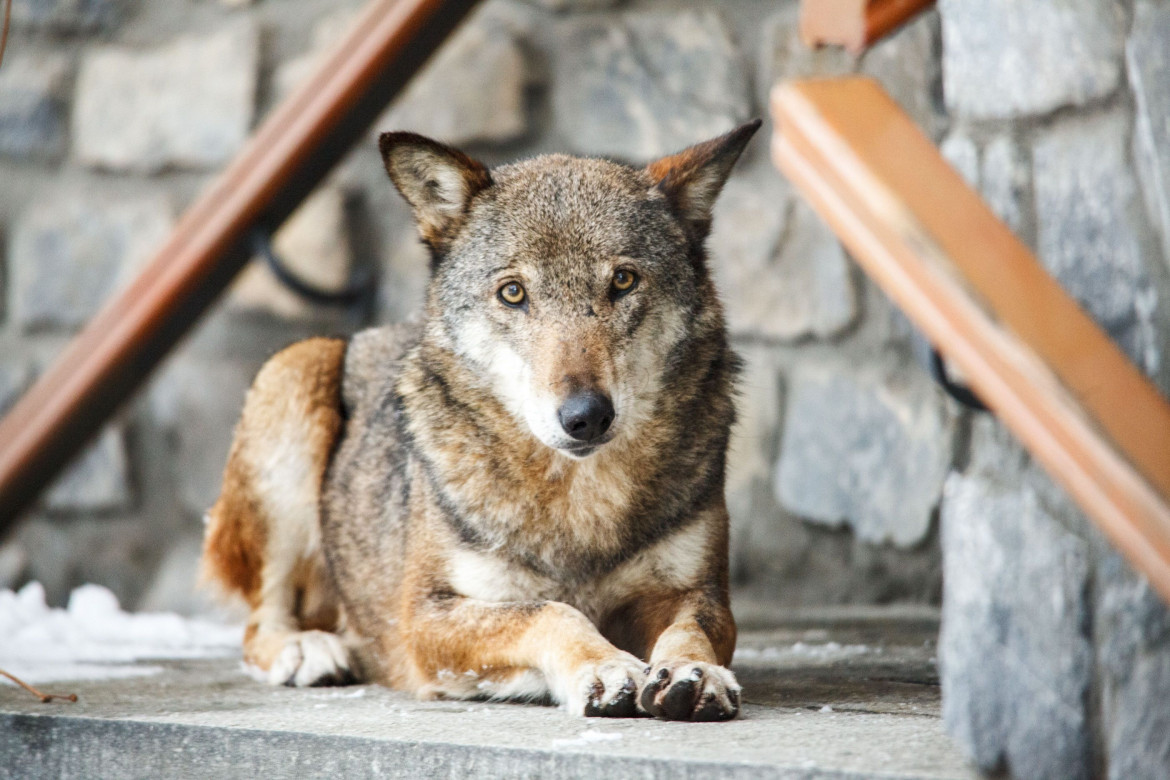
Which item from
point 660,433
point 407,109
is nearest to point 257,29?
point 407,109

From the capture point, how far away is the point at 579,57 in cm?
445

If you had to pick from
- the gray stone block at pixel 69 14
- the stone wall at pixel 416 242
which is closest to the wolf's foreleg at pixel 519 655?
the stone wall at pixel 416 242

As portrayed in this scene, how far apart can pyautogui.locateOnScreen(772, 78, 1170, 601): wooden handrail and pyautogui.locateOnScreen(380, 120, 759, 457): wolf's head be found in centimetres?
90

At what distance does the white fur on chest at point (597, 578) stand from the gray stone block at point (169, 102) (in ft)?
8.30

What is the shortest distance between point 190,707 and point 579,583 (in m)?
0.92

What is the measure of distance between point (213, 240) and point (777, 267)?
6.32 ft

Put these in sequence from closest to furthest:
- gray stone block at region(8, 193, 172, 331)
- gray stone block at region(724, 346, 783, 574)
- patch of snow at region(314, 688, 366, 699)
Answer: patch of snow at region(314, 688, 366, 699) < gray stone block at region(724, 346, 783, 574) < gray stone block at region(8, 193, 172, 331)

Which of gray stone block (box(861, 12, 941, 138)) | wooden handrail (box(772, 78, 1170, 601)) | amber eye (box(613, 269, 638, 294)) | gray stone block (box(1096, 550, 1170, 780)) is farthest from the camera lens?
gray stone block (box(861, 12, 941, 138))

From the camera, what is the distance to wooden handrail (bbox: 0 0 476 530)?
3.65m

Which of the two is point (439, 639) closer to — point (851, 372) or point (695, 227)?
point (695, 227)

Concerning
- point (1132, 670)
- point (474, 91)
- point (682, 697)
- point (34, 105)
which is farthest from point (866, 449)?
point (34, 105)

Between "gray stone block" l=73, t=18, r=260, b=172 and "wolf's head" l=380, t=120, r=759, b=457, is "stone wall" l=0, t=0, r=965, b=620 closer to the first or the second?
"gray stone block" l=73, t=18, r=260, b=172

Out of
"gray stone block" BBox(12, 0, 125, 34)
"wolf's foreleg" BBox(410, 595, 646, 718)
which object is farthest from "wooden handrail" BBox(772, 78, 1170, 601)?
"gray stone block" BBox(12, 0, 125, 34)

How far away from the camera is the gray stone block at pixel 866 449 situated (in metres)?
4.03
